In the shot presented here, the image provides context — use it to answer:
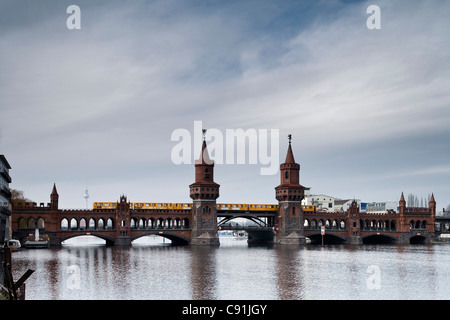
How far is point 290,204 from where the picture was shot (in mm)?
134000

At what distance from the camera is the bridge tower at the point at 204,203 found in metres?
126

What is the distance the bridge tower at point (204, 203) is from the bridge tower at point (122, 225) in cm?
1596

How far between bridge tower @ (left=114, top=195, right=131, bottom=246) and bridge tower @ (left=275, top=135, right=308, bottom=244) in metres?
39.2

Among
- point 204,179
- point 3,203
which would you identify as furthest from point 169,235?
point 3,203

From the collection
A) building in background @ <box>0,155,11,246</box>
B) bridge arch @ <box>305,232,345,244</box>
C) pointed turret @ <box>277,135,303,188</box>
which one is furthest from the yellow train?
building in background @ <box>0,155,11,246</box>

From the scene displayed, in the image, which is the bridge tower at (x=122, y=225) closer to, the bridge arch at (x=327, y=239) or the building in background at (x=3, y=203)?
the building in background at (x=3, y=203)

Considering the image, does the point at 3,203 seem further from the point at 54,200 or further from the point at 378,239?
the point at 378,239

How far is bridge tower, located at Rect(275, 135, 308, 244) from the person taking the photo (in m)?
133

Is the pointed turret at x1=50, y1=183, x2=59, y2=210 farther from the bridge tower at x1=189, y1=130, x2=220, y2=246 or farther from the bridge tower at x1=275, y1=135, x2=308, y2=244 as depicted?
the bridge tower at x1=275, y1=135, x2=308, y2=244

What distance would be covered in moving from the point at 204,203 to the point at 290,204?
22923mm

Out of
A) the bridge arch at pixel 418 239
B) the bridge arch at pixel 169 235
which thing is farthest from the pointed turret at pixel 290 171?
the bridge arch at pixel 418 239
